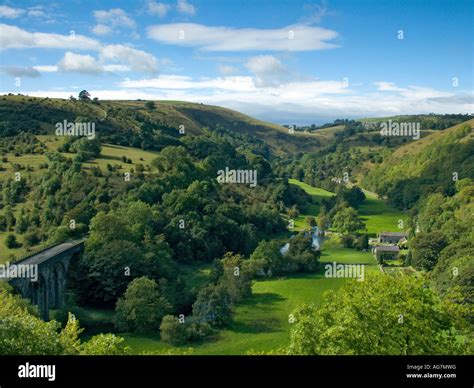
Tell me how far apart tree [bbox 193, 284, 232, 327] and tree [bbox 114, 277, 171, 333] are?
7.04 ft

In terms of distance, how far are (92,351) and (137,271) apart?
25.8 metres

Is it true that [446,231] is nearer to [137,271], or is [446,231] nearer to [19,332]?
[137,271]

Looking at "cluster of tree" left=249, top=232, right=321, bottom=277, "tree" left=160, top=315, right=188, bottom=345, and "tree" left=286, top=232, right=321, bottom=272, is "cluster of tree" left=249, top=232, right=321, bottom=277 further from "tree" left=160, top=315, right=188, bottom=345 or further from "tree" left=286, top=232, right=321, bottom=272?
"tree" left=160, top=315, right=188, bottom=345

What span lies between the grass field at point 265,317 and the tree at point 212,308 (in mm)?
760

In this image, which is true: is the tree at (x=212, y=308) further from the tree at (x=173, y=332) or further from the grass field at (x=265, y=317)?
the tree at (x=173, y=332)

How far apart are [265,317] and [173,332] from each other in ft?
26.3

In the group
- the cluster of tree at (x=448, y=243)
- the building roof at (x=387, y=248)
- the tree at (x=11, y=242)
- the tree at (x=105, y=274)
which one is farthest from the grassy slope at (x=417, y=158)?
the tree at (x=11, y=242)

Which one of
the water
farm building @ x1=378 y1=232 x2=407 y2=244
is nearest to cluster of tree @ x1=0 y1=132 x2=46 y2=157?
the water

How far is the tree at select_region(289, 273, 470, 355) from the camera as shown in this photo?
35.3 feet

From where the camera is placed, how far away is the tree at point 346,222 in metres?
70.8

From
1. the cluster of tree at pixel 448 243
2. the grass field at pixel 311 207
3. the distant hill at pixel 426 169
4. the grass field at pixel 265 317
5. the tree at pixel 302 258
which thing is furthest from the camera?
the distant hill at pixel 426 169

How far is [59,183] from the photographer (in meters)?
53.5

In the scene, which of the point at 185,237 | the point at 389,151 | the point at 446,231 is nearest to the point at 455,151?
the point at 389,151

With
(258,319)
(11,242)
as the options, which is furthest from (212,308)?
(11,242)
